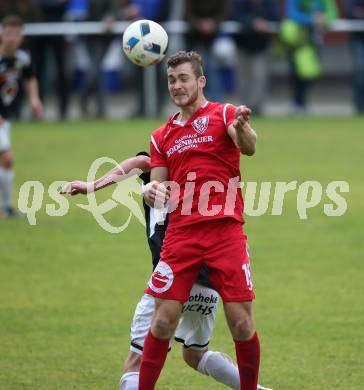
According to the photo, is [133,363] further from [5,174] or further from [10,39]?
[10,39]

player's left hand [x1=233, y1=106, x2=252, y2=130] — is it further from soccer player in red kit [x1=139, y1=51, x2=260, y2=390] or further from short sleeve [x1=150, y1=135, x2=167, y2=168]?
short sleeve [x1=150, y1=135, x2=167, y2=168]

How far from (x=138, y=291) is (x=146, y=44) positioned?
3203 millimetres

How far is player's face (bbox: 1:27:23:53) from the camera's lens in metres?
13.2

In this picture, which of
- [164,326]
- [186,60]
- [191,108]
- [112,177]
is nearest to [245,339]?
[164,326]

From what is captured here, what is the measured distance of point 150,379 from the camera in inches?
245

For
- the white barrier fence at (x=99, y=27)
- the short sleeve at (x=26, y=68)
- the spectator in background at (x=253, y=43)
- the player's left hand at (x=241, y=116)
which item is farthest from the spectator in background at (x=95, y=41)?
the player's left hand at (x=241, y=116)

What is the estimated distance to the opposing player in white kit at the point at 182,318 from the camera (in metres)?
6.47

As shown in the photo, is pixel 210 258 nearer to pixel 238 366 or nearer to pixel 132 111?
pixel 238 366

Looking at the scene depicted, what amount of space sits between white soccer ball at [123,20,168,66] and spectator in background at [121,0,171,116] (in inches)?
573

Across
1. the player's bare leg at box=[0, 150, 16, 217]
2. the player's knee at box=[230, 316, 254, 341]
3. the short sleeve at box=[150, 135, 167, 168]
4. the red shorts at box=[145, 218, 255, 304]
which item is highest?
the short sleeve at box=[150, 135, 167, 168]

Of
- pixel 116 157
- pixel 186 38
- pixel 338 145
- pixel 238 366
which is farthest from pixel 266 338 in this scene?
pixel 186 38

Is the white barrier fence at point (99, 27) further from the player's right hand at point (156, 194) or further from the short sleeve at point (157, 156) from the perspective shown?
the player's right hand at point (156, 194)

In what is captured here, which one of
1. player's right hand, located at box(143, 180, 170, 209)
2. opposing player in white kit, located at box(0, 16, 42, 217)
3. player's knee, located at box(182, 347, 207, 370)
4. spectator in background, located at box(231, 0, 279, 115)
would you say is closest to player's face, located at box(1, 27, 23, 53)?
opposing player in white kit, located at box(0, 16, 42, 217)

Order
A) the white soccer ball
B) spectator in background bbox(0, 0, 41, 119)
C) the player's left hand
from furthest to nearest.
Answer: spectator in background bbox(0, 0, 41, 119)
the white soccer ball
the player's left hand
